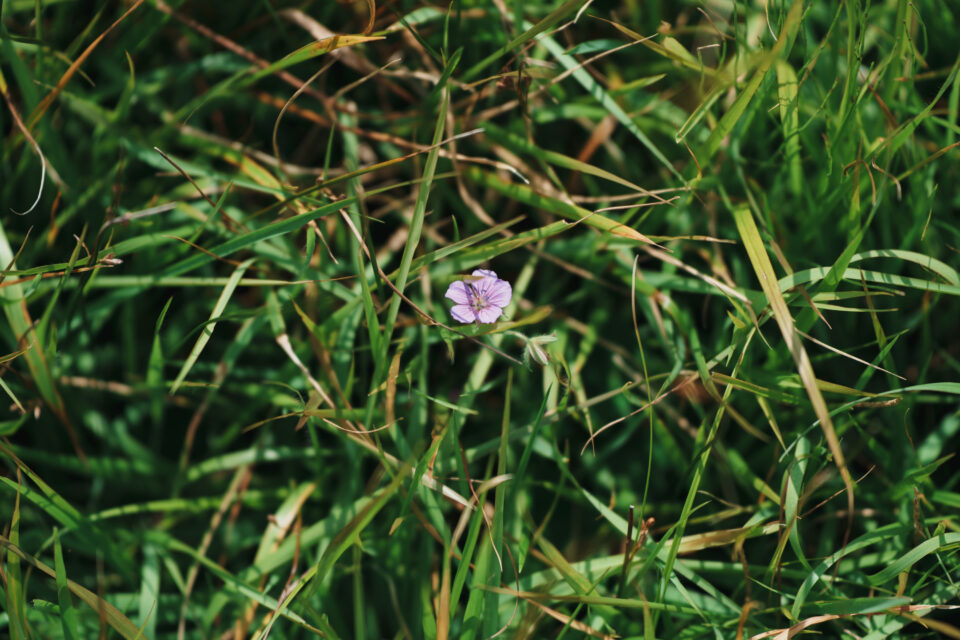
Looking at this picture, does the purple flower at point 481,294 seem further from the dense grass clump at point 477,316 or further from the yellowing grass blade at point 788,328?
the yellowing grass blade at point 788,328

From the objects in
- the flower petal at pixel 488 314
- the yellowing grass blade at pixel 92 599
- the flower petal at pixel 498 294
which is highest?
the flower petal at pixel 498 294

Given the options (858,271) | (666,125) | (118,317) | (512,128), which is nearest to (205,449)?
(118,317)

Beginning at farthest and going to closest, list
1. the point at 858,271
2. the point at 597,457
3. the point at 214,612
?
1. the point at 597,457
2. the point at 214,612
3. the point at 858,271

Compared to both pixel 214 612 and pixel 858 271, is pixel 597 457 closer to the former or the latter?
pixel 858 271

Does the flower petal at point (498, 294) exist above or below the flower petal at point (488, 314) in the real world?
above

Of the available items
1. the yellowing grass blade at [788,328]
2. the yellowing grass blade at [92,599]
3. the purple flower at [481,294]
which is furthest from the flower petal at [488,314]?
the yellowing grass blade at [92,599]

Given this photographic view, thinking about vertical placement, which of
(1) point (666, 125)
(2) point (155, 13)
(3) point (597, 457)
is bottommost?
(3) point (597, 457)
